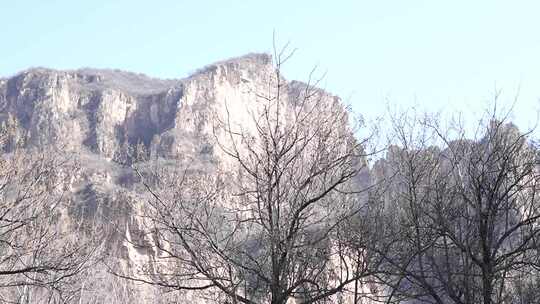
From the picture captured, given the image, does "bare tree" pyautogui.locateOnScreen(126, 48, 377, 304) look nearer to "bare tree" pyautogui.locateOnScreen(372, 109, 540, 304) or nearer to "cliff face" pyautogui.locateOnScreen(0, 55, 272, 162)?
"bare tree" pyautogui.locateOnScreen(372, 109, 540, 304)

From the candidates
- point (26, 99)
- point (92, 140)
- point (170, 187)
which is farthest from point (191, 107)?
point (170, 187)

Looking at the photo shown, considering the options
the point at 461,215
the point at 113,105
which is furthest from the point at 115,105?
the point at 461,215

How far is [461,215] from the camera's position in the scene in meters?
8.55

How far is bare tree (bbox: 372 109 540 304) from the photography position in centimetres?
750

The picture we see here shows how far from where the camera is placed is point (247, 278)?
21.5 feet

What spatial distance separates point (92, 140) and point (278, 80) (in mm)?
67637

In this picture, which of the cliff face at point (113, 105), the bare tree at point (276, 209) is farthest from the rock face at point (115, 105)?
the bare tree at point (276, 209)

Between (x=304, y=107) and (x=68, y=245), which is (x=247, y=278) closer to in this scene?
(x=304, y=107)

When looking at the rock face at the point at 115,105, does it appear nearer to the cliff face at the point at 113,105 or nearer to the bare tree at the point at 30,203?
the cliff face at the point at 113,105

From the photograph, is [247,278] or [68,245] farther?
[68,245]

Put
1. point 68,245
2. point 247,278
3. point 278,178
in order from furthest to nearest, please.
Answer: point 68,245, point 247,278, point 278,178

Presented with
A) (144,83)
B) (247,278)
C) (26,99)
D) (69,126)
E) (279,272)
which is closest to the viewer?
(279,272)

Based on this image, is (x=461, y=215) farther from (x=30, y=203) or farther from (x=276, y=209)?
(x=30, y=203)

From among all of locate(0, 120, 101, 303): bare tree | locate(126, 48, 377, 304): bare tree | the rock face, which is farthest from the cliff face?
locate(126, 48, 377, 304): bare tree
